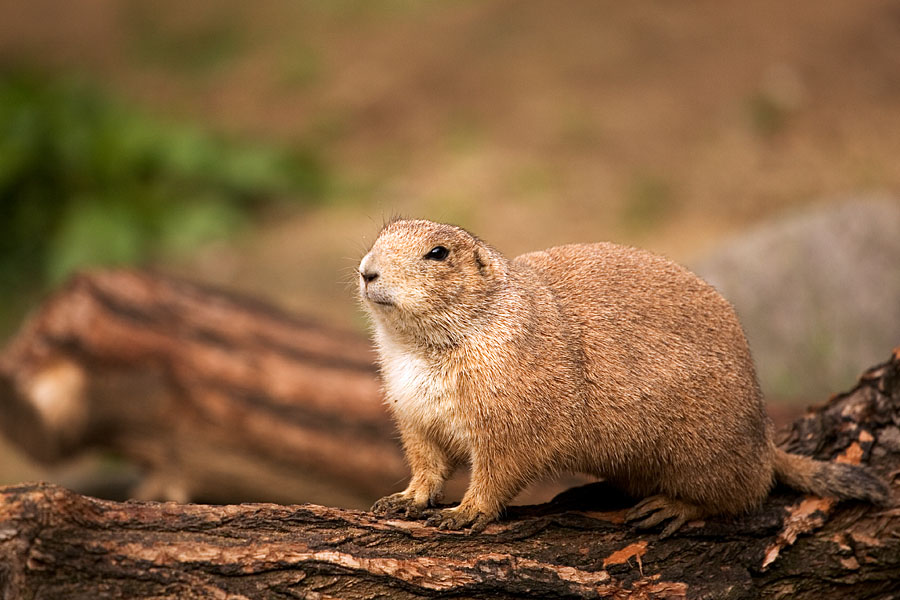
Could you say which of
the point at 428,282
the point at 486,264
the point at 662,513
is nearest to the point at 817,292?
the point at 662,513

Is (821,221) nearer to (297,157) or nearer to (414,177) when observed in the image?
(414,177)

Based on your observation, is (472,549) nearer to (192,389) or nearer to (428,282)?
(428,282)

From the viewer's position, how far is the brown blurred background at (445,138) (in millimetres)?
14055

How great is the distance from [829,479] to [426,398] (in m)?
2.06

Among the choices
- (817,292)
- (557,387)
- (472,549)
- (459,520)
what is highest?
(817,292)

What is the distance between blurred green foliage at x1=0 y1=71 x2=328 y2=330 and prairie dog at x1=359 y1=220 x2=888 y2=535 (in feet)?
34.9

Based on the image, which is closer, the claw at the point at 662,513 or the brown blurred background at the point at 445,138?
the claw at the point at 662,513

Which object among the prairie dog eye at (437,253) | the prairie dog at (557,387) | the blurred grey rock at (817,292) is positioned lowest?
the prairie dog at (557,387)

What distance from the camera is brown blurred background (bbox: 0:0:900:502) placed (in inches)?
553

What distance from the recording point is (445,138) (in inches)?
640

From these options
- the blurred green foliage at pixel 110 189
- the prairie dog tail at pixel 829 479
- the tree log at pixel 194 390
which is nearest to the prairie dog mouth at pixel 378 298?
the prairie dog tail at pixel 829 479

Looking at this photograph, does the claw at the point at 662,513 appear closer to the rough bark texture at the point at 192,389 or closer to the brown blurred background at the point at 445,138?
the rough bark texture at the point at 192,389

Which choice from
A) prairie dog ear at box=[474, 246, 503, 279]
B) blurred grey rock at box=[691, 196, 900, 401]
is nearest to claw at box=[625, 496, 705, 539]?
prairie dog ear at box=[474, 246, 503, 279]

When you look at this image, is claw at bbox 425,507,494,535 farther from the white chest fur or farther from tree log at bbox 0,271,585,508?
tree log at bbox 0,271,585,508
